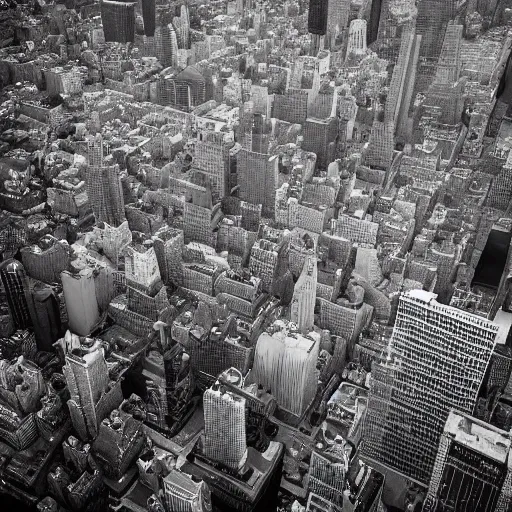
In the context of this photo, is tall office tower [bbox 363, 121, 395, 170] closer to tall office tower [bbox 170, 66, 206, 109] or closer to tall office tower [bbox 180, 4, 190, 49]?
tall office tower [bbox 170, 66, 206, 109]

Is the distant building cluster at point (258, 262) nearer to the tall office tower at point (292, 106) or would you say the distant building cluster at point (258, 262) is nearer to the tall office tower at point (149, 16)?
the tall office tower at point (292, 106)

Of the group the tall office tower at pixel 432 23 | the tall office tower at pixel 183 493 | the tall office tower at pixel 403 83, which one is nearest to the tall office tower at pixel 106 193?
the tall office tower at pixel 183 493

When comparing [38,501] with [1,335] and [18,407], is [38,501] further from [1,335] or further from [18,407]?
[1,335]

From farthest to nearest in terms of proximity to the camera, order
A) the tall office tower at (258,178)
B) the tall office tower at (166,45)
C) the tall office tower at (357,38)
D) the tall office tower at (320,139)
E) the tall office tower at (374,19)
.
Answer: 1. the tall office tower at (374,19)
2. the tall office tower at (166,45)
3. the tall office tower at (357,38)
4. the tall office tower at (320,139)
5. the tall office tower at (258,178)

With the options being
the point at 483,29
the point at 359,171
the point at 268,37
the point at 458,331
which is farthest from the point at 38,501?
the point at 483,29

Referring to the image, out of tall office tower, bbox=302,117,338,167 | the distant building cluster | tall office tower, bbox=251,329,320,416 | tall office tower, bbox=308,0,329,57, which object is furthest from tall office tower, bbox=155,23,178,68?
tall office tower, bbox=251,329,320,416
